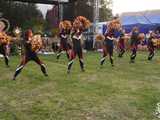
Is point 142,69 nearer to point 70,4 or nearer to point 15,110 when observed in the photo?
point 15,110

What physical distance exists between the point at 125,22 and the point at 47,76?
2298 cm

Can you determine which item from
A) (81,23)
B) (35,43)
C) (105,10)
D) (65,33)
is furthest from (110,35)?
(105,10)

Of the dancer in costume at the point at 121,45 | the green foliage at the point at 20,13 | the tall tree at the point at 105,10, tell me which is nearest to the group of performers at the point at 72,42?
the dancer in costume at the point at 121,45

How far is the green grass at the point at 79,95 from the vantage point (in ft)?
38.9

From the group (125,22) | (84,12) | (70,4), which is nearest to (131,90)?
(70,4)

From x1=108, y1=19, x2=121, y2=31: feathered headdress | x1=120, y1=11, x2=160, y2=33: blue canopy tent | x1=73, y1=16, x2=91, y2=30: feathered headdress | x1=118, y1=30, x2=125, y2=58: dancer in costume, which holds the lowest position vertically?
x1=118, y1=30, x2=125, y2=58: dancer in costume

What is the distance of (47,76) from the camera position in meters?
17.1

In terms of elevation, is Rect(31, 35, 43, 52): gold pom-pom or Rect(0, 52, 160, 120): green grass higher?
Rect(31, 35, 43, 52): gold pom-pom

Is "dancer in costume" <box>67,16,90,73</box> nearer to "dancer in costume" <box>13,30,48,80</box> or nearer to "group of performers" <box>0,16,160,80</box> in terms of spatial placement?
"group of performers" <box>0,16,160,80</box>

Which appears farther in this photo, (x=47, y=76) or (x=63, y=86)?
(x=47, y=76)

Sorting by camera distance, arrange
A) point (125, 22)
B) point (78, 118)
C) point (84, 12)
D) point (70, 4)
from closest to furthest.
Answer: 1. point (78, 118)
2. point (70, 4)
3. point (125, 22)
4. point (84, 12)

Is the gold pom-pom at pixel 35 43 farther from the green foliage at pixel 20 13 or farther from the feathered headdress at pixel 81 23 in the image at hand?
the green foliage at pixel 20 13

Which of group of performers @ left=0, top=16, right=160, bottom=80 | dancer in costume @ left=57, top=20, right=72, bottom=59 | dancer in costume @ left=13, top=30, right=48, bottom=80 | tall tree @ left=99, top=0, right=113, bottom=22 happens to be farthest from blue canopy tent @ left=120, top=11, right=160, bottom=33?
tall tree @ left=99, top=0, right=113, bottom=22

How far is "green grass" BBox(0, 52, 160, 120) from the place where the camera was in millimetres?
11867
